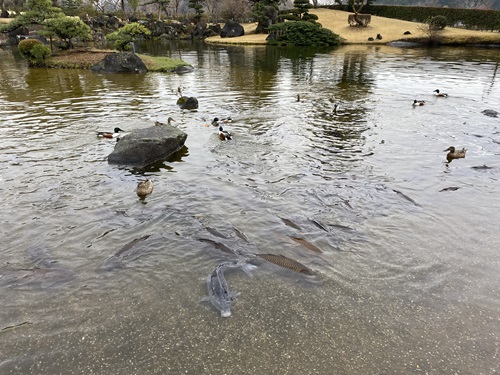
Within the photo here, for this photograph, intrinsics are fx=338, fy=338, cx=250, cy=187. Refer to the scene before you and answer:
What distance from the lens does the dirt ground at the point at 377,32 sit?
47.7 metres

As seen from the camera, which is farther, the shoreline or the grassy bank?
the shoreline

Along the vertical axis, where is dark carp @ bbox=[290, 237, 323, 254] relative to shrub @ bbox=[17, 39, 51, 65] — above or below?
below

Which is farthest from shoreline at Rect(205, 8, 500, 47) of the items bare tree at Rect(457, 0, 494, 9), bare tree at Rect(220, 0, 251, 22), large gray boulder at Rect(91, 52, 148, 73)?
bare tree at Rect(457, 0, 494, 9)

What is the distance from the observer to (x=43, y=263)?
6.76m

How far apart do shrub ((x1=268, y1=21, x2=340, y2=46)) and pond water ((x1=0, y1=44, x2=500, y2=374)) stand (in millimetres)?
38590

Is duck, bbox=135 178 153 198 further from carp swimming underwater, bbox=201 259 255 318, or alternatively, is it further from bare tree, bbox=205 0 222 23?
bare tree, bbox=205 0 222 23

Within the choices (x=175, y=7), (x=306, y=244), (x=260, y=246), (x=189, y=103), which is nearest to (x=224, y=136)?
(x=189, y=103)

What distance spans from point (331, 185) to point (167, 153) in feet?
19.3

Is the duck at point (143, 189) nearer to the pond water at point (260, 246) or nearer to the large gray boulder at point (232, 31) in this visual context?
the pond water at point (260, 246)

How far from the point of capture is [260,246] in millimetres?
7320

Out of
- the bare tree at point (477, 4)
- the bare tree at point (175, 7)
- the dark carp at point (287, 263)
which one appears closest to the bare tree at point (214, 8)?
the bare tree at point (175, 7)

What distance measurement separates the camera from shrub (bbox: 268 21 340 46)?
5003 cm

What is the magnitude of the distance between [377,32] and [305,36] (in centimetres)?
1218

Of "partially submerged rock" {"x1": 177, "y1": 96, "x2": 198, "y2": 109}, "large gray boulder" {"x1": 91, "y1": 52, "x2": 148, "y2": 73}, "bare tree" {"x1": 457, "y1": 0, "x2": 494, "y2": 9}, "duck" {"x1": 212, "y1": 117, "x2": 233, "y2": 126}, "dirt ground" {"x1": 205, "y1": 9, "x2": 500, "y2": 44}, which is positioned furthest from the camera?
"bare tree" {"x1": 457, "y1": 0, "x2": 494, "y2": 9}
